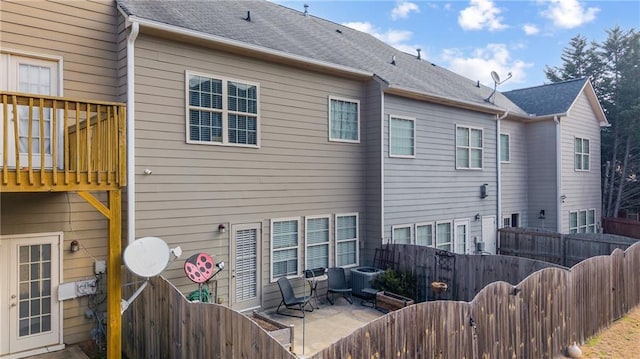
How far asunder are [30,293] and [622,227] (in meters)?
22.3

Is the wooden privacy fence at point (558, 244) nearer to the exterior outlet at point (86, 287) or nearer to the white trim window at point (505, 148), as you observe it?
the white trim window at point (505, 148)

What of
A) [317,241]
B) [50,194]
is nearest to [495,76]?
[317,241]

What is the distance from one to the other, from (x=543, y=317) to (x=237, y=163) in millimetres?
6104

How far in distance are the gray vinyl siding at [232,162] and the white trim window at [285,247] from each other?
144 mm

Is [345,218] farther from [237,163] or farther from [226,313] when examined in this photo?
[226,313]

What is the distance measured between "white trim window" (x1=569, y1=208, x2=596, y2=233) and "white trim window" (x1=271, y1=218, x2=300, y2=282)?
519 inches

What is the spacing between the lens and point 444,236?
12.5m

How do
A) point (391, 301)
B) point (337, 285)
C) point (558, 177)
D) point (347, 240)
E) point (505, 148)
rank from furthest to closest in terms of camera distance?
point (558, 177) < point (505, 148) < point (347, 240) < point (337, 285) < point (391, 301)

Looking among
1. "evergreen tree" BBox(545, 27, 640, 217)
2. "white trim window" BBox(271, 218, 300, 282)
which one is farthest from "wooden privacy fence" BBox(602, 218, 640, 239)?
"white trim window" BBox(271, 218, 300, 282)

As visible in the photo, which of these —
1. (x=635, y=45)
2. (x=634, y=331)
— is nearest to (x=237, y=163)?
(x=634, y=331)

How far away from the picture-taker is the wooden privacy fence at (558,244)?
11.2m

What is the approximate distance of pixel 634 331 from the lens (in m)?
7.68

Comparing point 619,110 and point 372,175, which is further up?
point 619,110

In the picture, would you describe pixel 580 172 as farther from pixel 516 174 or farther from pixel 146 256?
pixel 146 256
